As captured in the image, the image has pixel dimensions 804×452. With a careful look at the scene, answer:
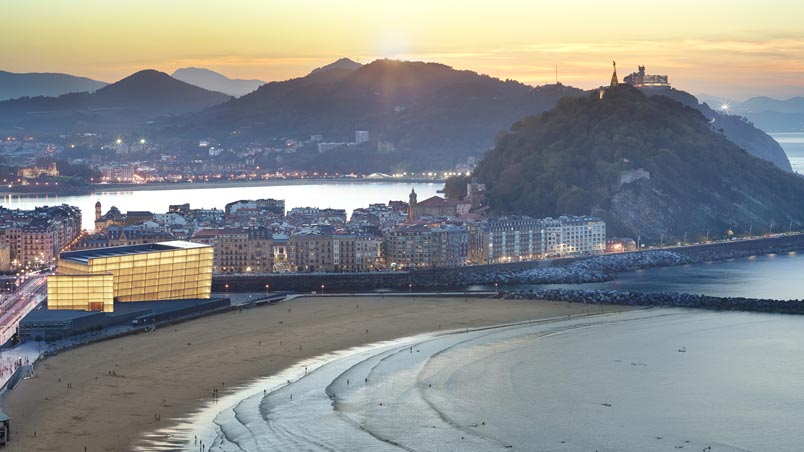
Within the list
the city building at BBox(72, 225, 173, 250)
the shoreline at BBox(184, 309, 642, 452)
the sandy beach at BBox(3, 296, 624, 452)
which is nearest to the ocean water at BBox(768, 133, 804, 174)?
the city building at BBox(72, 225, 173, 250)

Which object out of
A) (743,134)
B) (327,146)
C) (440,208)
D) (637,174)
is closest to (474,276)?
(440,208)

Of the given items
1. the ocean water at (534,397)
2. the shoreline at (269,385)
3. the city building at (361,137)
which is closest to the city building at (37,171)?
the city building at (361,137)

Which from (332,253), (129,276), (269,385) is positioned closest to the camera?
(269,385)

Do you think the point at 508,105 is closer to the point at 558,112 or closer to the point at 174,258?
the point at 558,112

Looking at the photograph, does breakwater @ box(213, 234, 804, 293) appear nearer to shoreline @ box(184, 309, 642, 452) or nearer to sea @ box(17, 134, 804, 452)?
shoreline @ box(184, 309, 642, 452)

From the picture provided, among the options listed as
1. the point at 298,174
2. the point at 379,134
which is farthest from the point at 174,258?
the point at 379,134

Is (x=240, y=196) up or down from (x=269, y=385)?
up

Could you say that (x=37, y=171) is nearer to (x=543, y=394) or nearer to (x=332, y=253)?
(x=332, y=253)
